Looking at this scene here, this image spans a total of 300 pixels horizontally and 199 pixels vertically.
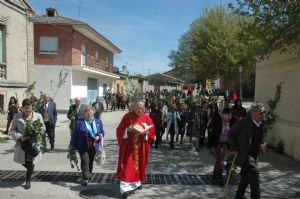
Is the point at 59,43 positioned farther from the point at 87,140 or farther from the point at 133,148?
the point at 133,148

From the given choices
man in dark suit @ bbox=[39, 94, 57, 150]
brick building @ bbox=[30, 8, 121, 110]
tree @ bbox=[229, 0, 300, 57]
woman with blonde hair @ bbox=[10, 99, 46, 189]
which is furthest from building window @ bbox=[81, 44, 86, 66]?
woman with blonde hair @ bbox=[10, 99, 46, 189]

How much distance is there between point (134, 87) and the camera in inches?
333

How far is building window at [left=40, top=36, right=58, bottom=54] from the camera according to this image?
31.4m

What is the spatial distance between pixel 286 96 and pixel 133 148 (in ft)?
21.2

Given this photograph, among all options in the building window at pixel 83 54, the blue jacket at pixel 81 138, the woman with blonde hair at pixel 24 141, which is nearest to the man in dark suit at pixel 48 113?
the blue jacket at pixel 81 138

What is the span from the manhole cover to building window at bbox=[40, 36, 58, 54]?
973 inches

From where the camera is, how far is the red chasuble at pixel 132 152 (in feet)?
24.9

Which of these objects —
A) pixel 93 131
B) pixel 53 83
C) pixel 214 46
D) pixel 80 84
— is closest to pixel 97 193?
pixel 93 131

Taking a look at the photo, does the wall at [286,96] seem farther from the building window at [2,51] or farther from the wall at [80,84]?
the wall at [80,84]

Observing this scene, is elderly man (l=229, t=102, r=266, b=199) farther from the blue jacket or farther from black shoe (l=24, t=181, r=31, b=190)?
black shoe (l=24, t=181, r=31, b=190)

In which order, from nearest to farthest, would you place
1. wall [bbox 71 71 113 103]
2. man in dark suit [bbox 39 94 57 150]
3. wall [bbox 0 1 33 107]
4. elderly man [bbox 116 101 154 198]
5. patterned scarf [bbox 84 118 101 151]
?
elderly man [bbox 116 101 154 198] < patterned scarf [bbox 84 118 101 151] < man in dark suit [bbox 39 94 57 150] < wall [bbox 0 1 33 107] < wall [bbox 71 71 113 103]

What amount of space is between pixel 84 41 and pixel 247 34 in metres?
24.8

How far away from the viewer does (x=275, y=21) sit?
1091 cm

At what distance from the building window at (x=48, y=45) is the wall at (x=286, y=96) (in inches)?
779
